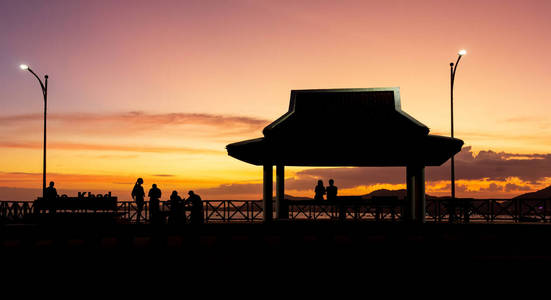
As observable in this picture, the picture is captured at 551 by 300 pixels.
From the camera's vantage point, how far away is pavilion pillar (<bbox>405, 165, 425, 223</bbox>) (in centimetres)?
2127

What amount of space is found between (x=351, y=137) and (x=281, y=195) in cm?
665

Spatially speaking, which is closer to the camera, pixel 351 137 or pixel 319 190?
pixel 351 137

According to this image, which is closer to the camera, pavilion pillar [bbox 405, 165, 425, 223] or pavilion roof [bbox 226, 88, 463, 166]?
pavilion roof [bbox 226, 88, 463, 166]

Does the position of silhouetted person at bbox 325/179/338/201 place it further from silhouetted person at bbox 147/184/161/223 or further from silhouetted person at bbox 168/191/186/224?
silhouetted person at bbox 147/184/161/223

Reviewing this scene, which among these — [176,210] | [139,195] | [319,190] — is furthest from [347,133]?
[139,195]

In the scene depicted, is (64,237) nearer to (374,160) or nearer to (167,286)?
(167,286)

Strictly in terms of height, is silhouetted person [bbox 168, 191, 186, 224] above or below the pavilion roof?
below

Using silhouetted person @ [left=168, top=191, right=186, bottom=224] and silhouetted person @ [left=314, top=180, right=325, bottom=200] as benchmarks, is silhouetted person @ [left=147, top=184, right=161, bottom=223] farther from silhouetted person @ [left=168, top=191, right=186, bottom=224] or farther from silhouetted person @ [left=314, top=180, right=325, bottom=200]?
silhouetted person @ [left=314, top=180, right=325, bottom=200]

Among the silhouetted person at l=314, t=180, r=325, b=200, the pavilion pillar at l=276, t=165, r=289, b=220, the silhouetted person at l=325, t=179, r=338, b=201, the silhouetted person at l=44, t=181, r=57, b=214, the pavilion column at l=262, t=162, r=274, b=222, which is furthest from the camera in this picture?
the silhouetted person at l=44, t=181, r=57, b=214

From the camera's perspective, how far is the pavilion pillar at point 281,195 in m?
23.9

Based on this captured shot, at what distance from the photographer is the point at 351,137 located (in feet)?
62.5

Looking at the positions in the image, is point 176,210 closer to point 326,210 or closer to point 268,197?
point 268,197

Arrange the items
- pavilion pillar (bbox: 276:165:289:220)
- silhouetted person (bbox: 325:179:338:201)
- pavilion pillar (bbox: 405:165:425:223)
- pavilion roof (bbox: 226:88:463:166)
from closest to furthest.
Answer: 1. pavilion roof (bbox: 226:88:463:166)
2. pavilion pillar (bbox: 405:165:425:223)
3. silhouetted person (bbox: 325:179:338:201)
4. pavilion pillar (bbox: 276:165:289:220)

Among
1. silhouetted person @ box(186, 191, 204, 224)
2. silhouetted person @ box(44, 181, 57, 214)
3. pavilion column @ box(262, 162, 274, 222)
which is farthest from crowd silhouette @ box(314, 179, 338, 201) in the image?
silhouetted person @ box(44, 181, 57, 214)
